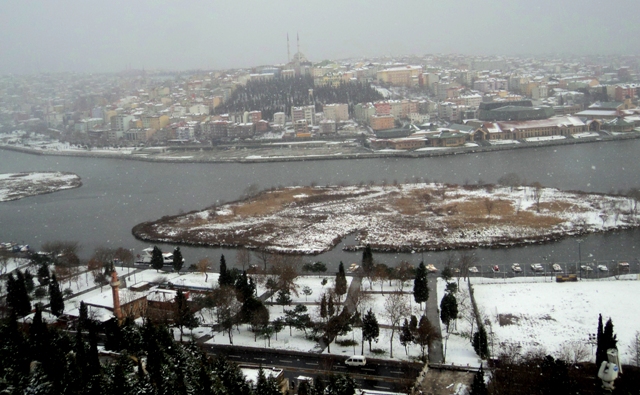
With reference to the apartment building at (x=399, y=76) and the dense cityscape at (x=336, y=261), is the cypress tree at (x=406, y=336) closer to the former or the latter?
the dense cityscape at (x=336, y=261)

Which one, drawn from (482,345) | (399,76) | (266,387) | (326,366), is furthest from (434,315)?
(399,76)

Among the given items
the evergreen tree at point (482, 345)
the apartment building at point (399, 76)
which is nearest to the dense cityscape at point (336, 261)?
the evergreen tree at point (482, 345)

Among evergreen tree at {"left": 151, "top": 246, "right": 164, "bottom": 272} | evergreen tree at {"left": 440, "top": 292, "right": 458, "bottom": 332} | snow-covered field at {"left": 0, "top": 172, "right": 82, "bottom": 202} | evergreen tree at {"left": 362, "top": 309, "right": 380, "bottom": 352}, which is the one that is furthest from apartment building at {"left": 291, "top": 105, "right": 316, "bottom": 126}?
evergreen tree at {"left": 362, "top": 309, "right": 380, "bottom": 352}

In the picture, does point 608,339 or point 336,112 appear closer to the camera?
point 608,339

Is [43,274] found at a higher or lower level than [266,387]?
lower

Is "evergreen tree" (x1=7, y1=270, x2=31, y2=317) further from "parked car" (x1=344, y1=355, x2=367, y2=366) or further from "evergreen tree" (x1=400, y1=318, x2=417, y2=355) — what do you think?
"evergreen tree" (x1=400, y1=318, x2=417, y2=355)

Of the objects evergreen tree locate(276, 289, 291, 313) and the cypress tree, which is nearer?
the cypress tree

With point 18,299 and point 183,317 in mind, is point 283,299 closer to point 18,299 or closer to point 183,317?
point 183,317
